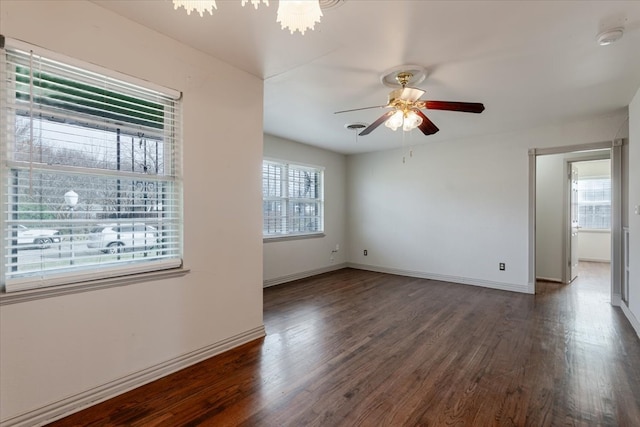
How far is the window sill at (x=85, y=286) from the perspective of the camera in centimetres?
158

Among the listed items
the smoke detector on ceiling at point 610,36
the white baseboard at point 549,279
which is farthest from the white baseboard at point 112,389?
the white baseboard at point 549,279

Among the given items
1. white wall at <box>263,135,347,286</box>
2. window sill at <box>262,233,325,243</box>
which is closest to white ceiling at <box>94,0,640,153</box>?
white wall at <box>263,135,347,286</box>

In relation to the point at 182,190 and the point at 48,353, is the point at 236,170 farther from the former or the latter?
the point at 48,353

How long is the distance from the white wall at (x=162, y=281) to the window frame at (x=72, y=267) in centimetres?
5

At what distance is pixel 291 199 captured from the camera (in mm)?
5312

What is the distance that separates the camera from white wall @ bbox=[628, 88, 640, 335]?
115 inches

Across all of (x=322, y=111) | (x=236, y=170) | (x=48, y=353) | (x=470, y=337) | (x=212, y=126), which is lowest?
(x=470, y=337)

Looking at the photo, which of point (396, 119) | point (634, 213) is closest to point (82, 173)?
point (396, 119)

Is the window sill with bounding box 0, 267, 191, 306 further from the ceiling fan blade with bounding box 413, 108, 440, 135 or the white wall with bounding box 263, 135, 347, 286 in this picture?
the white wall with bounding box 263, 135, 347, 286

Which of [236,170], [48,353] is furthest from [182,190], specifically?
[48,353]

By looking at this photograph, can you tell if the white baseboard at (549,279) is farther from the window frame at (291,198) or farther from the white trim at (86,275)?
the white trim at (86,275)

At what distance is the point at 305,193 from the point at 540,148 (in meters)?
3.75

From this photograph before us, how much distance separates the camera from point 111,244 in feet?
6.41

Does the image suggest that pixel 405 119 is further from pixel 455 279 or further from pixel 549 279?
pixel 549 279
